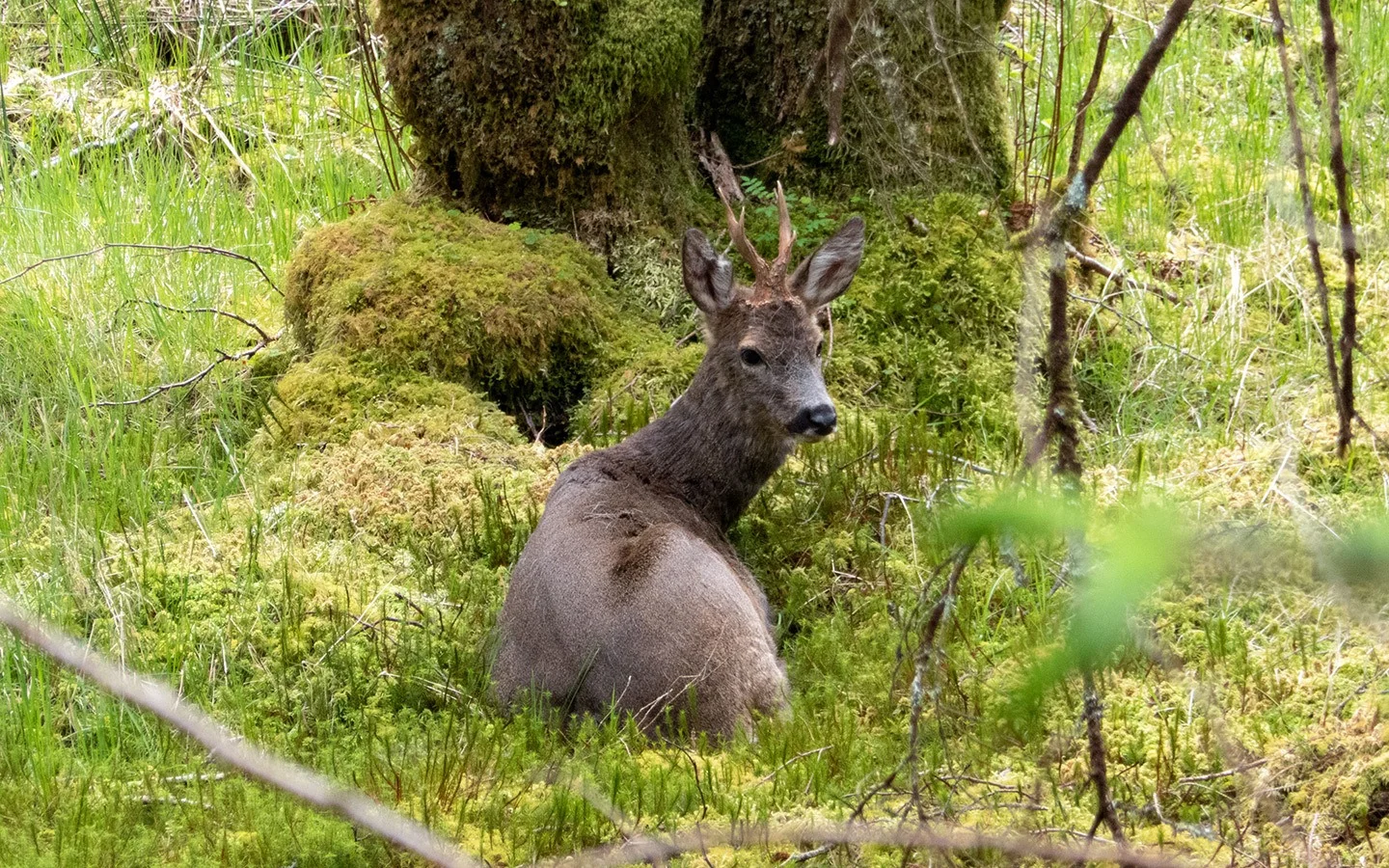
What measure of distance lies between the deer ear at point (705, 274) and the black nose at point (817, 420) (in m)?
0.64

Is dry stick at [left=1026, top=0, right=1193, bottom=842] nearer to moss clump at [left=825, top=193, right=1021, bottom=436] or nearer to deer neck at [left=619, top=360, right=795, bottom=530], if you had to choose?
deer neck at [left=619, top=360, right=795, bottom=530]

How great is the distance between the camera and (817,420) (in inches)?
209

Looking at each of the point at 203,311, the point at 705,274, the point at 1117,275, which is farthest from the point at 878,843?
the point at 203,311

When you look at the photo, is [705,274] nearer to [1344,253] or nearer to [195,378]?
[195,378]

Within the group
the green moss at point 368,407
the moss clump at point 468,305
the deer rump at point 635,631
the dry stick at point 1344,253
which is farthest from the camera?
the moss clump at point 468,305

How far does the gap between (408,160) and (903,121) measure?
2.58 m

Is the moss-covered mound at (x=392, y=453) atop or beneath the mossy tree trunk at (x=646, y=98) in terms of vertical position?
beneath

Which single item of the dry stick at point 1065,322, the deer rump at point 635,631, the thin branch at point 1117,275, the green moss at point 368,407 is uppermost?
the dry stick at point 1065,322

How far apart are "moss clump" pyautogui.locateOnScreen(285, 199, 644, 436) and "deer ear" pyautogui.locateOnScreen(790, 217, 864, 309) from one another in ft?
4.03

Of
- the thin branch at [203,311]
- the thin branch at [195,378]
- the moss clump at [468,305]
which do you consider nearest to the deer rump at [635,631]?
the moss clump at [468,305]

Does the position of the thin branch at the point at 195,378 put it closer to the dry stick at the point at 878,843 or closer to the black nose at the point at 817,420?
the black nose at the point at 817,420

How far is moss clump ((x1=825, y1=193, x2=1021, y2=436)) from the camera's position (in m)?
6.58

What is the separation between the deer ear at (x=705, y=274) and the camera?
5523 mm

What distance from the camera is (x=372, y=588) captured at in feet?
17.6
